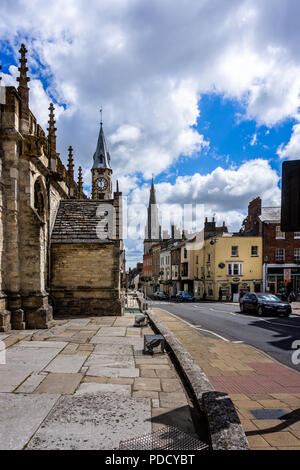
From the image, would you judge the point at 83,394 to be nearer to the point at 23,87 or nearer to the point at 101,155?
the point at 23,87

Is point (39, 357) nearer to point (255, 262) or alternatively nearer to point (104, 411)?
point (104, 411)

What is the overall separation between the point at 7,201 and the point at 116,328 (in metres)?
6.17

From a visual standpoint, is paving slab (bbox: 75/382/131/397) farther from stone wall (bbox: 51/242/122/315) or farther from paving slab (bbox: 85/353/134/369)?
stone wall (bbox: 51/242/122/315)

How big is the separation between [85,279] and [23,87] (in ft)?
28.8

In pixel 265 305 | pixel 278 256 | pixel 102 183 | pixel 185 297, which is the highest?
pixel 102 183

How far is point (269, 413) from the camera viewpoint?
482 cm

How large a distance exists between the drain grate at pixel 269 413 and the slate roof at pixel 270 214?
1307 inches

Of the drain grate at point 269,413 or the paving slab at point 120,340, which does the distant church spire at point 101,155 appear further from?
the drain grate at point 269,413

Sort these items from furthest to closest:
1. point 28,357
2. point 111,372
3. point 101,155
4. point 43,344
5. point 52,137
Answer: point 101,155 < point 52,137 < point 43,344 < point 28,357 < point 111,372

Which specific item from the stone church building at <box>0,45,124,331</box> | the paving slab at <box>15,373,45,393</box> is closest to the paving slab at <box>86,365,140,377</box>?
the paving slab at <box>15,373,45,393</box>

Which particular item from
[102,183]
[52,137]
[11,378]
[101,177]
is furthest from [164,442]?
[101,177]

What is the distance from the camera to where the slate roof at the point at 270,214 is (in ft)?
118

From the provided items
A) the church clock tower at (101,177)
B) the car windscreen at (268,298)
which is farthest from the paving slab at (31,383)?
the church clock tower at (101,177)

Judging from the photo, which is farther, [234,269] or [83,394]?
[234,269]
